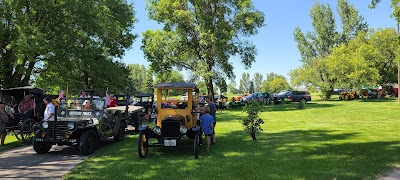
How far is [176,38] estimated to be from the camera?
3391 centimetres

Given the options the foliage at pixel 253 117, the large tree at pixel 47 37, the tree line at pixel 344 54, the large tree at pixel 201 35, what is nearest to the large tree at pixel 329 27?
the tree line at pixel 344 54

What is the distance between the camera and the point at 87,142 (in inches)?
412

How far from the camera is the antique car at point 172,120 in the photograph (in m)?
9.71

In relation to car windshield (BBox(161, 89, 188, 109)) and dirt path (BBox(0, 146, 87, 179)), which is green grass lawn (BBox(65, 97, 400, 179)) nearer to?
dirt path (BBox(0, 146, 87, 179))

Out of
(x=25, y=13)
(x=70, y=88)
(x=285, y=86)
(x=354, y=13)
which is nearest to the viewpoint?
(x=25, y=13)

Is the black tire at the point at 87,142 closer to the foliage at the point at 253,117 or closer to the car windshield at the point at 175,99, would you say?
the car windshield at the point at 175,99

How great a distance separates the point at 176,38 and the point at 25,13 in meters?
14.3

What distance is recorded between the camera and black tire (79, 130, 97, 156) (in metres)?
10.2

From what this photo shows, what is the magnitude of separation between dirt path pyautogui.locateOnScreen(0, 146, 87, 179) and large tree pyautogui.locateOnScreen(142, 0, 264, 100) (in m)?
21.8

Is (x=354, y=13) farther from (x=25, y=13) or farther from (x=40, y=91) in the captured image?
(x=40, y=91)

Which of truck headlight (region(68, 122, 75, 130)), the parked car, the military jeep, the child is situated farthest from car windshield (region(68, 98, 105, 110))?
the parked car

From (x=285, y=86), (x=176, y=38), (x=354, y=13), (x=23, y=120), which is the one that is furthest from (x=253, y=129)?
(x=285, y=86)

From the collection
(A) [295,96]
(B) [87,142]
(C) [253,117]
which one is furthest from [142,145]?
(A) [295,96]

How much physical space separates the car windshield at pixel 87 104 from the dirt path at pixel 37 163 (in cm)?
157
